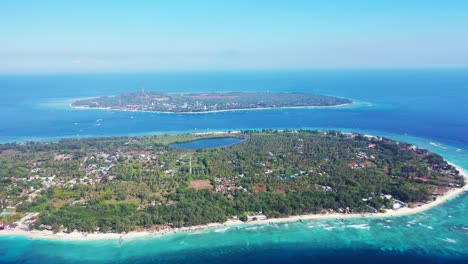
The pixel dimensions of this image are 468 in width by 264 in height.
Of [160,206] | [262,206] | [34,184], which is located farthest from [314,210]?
[34,184]

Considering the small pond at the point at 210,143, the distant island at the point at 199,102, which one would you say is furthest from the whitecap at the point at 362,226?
the distant island at the point at 199,102

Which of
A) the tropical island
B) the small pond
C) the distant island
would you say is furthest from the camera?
the distant island

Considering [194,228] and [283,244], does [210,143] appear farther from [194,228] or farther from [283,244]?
[283,244]

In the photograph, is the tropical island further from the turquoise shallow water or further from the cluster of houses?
the turquoise shallow water

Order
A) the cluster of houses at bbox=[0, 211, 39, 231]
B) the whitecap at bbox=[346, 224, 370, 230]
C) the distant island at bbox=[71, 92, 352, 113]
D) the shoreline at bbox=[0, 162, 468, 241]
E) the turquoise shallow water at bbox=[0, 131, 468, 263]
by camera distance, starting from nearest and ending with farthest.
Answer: the turquoise shallow water at bbox=[0, 131, 468, 263] < the shoreline at bbox=[0, 162, 468, 241] < the cluster of houses at bbox=[0, 211, 39, 231] < the whitecap at bbox=[346, 224, 370, 230] < the distant island at bbox=[71, 92, 352, 113]

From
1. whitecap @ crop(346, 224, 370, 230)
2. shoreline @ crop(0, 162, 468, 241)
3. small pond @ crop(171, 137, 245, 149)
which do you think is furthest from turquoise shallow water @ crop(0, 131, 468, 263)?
small pond @ crop(171, 137, 245, 149)

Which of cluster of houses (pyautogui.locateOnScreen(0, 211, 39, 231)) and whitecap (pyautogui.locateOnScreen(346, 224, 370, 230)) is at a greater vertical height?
cluster of houses (pyautogui.locateOnScreen(0, 211, 39, 231))

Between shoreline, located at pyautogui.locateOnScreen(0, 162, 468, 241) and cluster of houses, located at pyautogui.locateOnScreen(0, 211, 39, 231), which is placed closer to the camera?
shoreline, located at pyautogui.locateOnScreen(0, 162, 468, 241)
